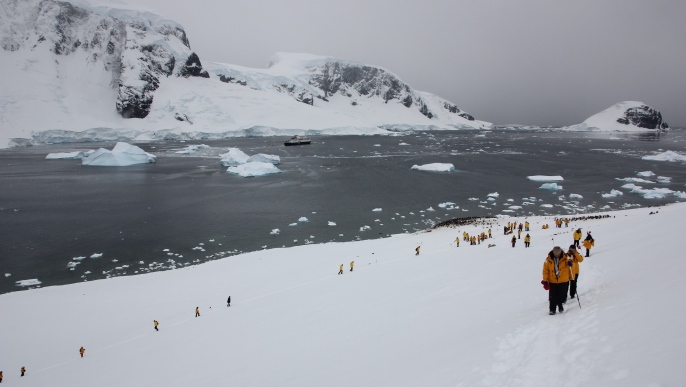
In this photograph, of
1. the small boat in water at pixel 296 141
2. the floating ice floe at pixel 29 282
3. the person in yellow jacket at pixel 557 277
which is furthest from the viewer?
the small boat in water at pixel 296 141

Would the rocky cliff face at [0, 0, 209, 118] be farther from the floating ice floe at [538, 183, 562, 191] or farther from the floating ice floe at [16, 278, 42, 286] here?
the floating ice floe at [538, 183, 562, 191]

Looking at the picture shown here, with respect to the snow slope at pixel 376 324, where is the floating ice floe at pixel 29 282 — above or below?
below

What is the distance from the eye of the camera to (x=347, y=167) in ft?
234

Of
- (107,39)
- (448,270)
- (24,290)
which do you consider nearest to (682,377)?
(448,270)

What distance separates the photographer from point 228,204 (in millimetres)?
43094

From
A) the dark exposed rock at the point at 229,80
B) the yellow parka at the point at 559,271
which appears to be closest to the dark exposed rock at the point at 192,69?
→ the dark exposed rock at the point at 229,80

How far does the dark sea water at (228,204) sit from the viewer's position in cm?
2872

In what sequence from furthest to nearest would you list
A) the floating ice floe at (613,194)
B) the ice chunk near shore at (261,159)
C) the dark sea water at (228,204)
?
the ice chunk near shore at (261,159), the floating ice floe at (613,194), the dark sea water at (228,204)

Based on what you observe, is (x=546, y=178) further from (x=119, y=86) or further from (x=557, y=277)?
(x=119, y=86)

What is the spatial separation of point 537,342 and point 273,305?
10829 mm

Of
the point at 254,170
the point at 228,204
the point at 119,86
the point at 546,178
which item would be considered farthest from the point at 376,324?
the point at 119,86

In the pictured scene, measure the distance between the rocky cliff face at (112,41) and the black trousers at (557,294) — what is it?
535ft

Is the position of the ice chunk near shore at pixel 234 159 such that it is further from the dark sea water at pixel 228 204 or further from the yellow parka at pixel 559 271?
the yellow parka at pixel 559 271

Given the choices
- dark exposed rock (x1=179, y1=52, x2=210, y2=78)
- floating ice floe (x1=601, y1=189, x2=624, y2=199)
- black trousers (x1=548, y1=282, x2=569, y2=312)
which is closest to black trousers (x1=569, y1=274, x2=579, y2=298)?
black trousers (x1=548, y1=282, x2=569, y2=312)
